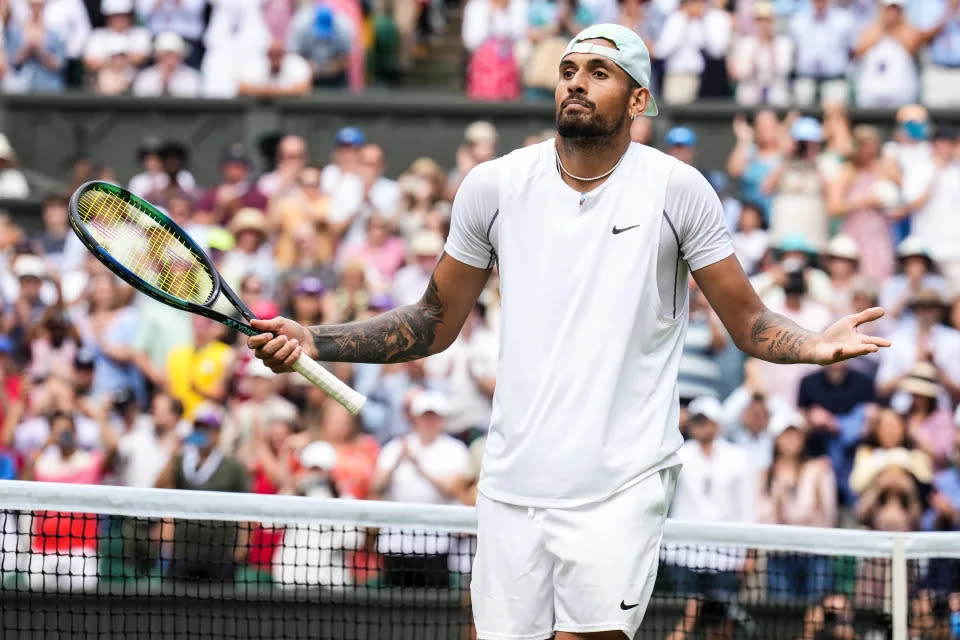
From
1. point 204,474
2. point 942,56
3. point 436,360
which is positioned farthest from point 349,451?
point 942,56

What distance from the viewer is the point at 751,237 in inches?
480

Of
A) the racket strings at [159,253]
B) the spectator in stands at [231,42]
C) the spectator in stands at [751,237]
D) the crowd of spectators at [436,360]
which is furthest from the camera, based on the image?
the spectator in stands at [231,42]

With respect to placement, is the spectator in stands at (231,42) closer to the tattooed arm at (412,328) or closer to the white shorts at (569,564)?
the tattooed arm at (412,328)

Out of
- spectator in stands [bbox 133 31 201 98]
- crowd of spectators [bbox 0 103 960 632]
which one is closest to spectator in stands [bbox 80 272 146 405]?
crowd of spectators [bbox 0 103 960 632]

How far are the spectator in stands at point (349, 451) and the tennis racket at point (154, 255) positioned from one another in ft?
13.8

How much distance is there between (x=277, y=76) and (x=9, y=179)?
2478mm

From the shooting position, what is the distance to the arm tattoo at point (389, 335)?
5547 mm

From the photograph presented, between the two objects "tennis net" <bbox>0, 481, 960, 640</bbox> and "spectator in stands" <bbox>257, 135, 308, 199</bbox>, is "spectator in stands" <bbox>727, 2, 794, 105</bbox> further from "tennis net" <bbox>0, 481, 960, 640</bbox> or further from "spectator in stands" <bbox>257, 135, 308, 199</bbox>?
"tennis net" <bbox>0, 481, 960, 640</bbox>

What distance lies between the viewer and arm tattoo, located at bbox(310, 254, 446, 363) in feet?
18.2

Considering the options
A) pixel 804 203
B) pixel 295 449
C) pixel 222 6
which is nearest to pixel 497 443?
pixel 295 449

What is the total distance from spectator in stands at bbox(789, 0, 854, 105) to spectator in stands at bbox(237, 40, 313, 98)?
4239mm

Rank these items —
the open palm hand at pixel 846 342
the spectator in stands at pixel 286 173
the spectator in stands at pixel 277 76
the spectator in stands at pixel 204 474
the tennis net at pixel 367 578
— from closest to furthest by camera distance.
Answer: the open palm hand at pixel 846 342 < the tennis net at pixel 367 578 < the spectator in stands at pixel 204 474 < the spectator in stands at pixel 286 173 < the spectator in stands at pixel 277 76

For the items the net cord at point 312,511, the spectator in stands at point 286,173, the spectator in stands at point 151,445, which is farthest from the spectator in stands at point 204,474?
the net cord at point 312,511

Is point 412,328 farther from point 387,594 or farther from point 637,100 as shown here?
point 387,594
